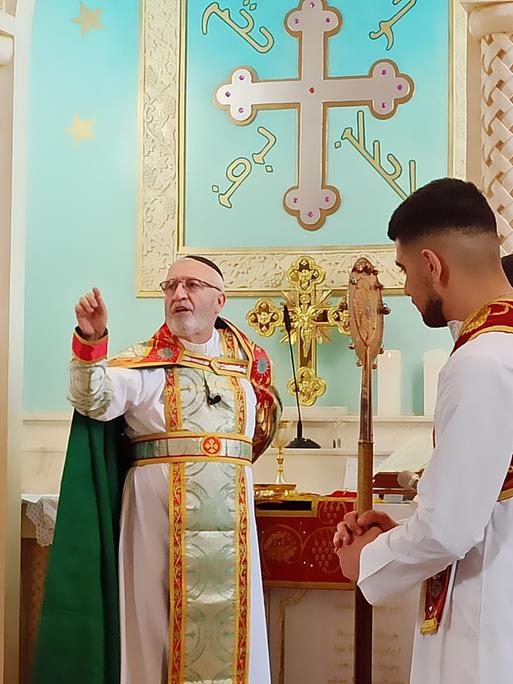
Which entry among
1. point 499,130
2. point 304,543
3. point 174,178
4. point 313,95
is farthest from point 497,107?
point 174,178

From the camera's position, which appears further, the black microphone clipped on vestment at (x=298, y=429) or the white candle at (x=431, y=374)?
the white candle at (x=431, y=374)

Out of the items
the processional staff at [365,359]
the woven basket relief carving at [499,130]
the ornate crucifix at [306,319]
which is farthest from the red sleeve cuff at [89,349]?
the ornate crucifix at [306,319]

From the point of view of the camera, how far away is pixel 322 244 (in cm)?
706

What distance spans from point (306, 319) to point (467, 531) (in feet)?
14.4

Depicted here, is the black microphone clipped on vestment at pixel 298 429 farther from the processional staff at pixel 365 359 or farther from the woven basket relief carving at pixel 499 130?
the processional staff at pixel 365 359

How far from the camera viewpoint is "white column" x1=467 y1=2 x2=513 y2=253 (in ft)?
14.0

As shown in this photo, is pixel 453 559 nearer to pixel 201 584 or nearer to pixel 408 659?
pixel 201 584

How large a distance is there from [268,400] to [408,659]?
1.22 meters

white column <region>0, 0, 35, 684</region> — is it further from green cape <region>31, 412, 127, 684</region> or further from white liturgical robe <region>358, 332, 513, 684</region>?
white liturgical robe <region>358, 332, 513, 684</region>

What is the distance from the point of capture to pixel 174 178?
23.6 ft

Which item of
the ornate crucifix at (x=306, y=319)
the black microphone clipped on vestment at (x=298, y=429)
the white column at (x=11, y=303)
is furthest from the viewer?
the ornate crucifix at (x=306, y=319)

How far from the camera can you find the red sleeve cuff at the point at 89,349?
4.37 metres

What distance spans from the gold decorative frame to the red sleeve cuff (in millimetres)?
2706

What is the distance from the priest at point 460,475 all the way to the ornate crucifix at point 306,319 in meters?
4.04
